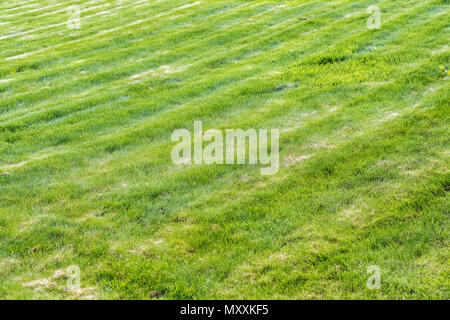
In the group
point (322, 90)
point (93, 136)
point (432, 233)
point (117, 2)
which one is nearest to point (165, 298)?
point (432, 233)

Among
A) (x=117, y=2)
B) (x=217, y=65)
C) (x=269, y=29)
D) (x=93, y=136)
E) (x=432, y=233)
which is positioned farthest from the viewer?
(x=117, y=2)

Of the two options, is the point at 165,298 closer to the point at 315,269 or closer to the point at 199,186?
the point at 315,269

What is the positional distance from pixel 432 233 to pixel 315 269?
1.49 metres

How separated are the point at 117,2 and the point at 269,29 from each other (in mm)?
10332

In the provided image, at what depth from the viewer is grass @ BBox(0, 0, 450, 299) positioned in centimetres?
558

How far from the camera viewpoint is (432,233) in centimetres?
582

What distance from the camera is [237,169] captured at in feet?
26.5

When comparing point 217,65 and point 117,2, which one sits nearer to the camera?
point 217,65

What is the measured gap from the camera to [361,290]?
5.11m

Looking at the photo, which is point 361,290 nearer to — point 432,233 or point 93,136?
point 432,233

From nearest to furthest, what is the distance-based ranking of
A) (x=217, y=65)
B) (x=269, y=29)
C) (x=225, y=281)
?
(x=225, y=281) < (x=217, y=65) < (x=269, y=29)

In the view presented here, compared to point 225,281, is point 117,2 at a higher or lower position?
higher

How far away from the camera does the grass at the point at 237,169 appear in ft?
18.3

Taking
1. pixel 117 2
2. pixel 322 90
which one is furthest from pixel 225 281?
pixel 117 2
